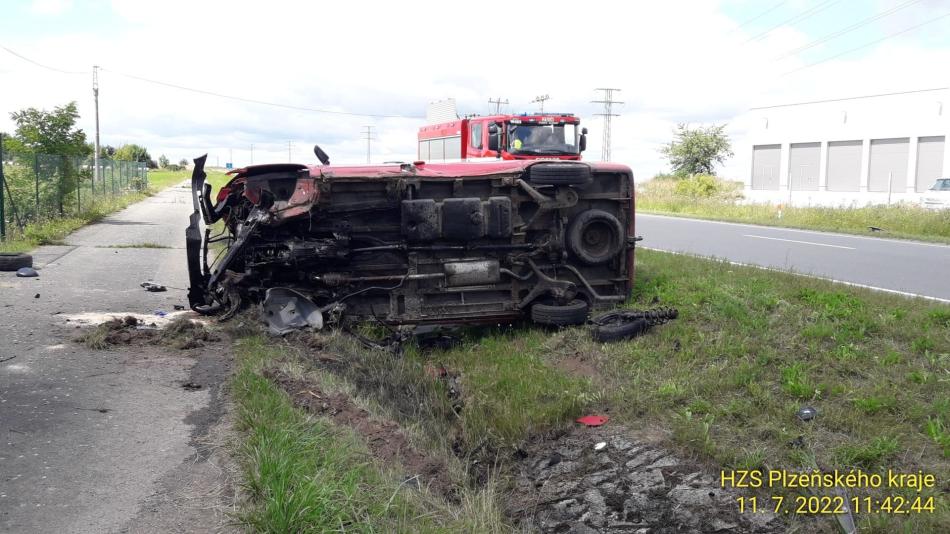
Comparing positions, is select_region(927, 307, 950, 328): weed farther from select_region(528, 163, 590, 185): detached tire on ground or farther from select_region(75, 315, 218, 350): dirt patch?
select_region(75, 315, 218, 350): dirt patch

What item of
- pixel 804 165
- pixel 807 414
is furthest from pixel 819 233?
pixel 804 165

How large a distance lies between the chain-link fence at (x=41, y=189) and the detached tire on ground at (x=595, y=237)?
41.6 ft

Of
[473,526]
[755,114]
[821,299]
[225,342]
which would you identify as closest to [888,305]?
[821,299]

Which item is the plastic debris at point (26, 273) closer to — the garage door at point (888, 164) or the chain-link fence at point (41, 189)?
the chain-link fence at point (41, 189)

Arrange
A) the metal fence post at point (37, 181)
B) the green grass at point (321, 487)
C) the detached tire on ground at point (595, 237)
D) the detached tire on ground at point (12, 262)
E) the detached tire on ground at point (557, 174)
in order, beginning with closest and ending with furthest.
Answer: the green grass at point (321, 487), the detached tire on ground at point (557, 174), the detached tire on ground at point (595, 237), the detached tire on ground at point (12, 262), the metal fence post at point (37, 181)

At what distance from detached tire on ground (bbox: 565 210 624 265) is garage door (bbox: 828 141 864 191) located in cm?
4123

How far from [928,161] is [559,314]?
3994 centimetres

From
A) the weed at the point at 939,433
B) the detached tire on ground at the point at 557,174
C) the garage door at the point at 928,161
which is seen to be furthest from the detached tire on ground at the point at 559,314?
the garage door at the point at 928,161

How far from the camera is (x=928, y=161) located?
41094mm

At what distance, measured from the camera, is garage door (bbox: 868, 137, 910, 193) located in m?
42.5

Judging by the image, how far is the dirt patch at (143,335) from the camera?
744 centimetres

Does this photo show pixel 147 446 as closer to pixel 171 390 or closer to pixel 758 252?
pixel 171 390

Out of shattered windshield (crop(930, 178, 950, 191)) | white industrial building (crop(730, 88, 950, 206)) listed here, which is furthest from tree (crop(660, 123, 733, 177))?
shattered windshield (crop(930, 178, 950, 191))
